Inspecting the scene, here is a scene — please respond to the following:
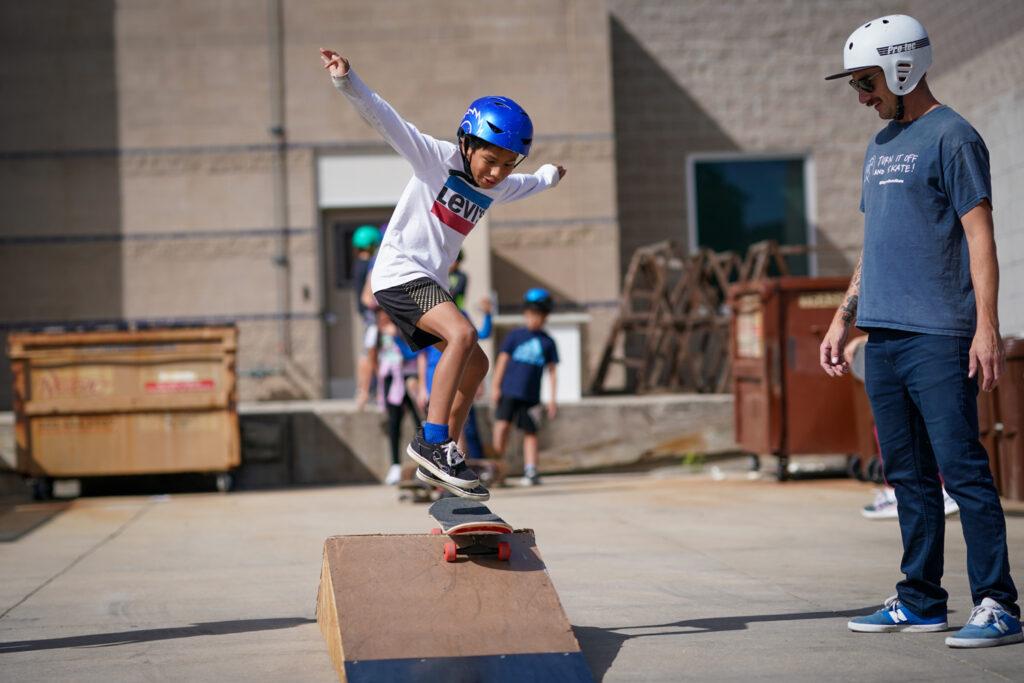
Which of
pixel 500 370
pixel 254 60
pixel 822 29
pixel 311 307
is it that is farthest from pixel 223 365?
pixel 822 29

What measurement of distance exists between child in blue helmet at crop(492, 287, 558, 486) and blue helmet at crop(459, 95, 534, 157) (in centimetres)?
679

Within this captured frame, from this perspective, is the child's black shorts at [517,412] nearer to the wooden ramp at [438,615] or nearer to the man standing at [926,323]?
the wooden ramp at [438,615]

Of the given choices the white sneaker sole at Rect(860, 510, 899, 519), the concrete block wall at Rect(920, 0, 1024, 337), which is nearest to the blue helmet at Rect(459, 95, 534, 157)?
the white sneaker sole at Rect(860, 510, 899, 519)

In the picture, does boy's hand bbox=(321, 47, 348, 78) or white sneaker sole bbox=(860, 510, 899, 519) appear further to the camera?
white sneaker sole bbox=(860, 510, 899, 519)

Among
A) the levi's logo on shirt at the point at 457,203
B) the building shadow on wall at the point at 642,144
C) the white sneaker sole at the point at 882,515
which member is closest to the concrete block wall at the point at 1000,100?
the white sneaker sole at the point at 882,515

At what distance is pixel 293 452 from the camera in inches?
548

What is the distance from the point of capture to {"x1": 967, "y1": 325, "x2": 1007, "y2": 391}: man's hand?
15.7ft

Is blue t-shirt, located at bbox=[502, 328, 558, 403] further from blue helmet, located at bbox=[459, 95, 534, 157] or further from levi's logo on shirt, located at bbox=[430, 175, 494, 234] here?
blue helmet, located at bbox=[459, 95, 534, 157]

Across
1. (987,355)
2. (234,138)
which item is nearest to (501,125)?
(987,355)

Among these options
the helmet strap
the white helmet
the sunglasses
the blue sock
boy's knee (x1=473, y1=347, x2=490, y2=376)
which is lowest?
the blue sock

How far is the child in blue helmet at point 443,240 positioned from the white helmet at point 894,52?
135 centimetres

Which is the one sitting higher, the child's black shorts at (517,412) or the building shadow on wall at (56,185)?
the building shadow on wall at (56,185)

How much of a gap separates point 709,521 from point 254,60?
33.8 ft

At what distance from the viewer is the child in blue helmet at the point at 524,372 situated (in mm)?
12281
